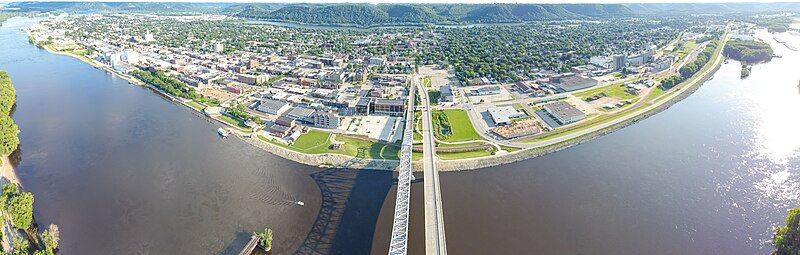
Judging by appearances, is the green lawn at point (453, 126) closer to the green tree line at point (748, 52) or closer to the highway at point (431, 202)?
the highway at point (431, 202)

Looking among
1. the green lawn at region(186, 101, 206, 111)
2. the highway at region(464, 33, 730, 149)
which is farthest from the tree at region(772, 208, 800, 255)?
the green lawn at region(186, 101, 206, 111)

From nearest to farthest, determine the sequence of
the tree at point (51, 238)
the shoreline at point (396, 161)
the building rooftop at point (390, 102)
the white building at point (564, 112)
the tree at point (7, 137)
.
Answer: the tree at point (51, 238) → the shoreline at point (396, 161) → the tree at point (7, 137) → the white building at point (564, 112) → the building rooftop at point (390, 102)

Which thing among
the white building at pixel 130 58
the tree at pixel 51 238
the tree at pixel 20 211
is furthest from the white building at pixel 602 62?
the white building at pixel 130 58

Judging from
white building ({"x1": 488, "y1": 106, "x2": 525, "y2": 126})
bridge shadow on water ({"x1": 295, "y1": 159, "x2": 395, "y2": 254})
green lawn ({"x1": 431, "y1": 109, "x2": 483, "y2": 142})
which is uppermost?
white building ({"x1": 488, "y1": 106, "x2": 525, "y2": 126})

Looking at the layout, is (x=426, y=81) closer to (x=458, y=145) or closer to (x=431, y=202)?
(x=458, y=145)

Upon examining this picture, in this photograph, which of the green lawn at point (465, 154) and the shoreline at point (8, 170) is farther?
the green lawn at point (465, 154)

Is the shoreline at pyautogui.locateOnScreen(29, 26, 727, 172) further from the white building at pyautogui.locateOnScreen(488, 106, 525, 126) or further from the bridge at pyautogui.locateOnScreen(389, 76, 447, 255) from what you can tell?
the white building at pyautogui.locateOnScreen(488, 106, 525, 126)
